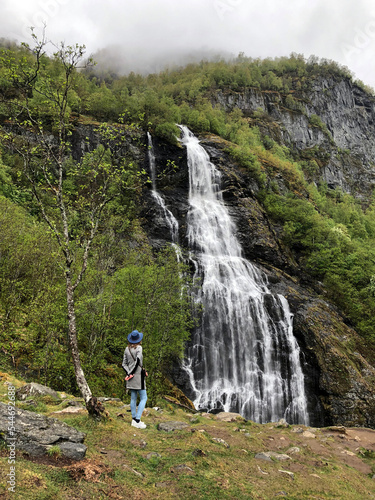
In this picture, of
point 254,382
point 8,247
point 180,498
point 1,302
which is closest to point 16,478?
point 180,498

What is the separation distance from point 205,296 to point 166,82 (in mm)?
95485

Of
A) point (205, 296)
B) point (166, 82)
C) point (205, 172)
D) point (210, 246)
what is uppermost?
point (166, 82)

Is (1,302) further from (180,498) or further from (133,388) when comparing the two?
(180,498)

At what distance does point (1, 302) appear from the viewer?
12.6 m

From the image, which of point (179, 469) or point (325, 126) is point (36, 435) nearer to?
point (179, 469)

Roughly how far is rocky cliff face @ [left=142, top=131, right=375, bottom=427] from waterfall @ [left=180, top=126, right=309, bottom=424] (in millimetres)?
1252

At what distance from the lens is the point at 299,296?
1177 inches

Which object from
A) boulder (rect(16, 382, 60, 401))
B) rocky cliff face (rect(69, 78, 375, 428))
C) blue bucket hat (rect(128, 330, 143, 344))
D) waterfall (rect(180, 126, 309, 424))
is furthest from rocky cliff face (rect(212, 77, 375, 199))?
boulder (rect(16, 382, 60, 401))

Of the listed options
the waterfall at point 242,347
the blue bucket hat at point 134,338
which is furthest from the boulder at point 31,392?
the waterfall at point 242,347

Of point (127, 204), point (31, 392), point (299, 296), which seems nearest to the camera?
point (31, 392)

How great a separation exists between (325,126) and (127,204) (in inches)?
3323

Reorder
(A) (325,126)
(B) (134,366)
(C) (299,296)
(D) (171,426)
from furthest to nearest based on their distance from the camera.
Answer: (A) (325,126)
(C) (299,296)
(D) (171,426)
(B) (134,366)

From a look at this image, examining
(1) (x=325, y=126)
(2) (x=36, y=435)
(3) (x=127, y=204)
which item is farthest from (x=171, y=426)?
(1) (x=325, y=126)

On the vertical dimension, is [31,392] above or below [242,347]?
below
